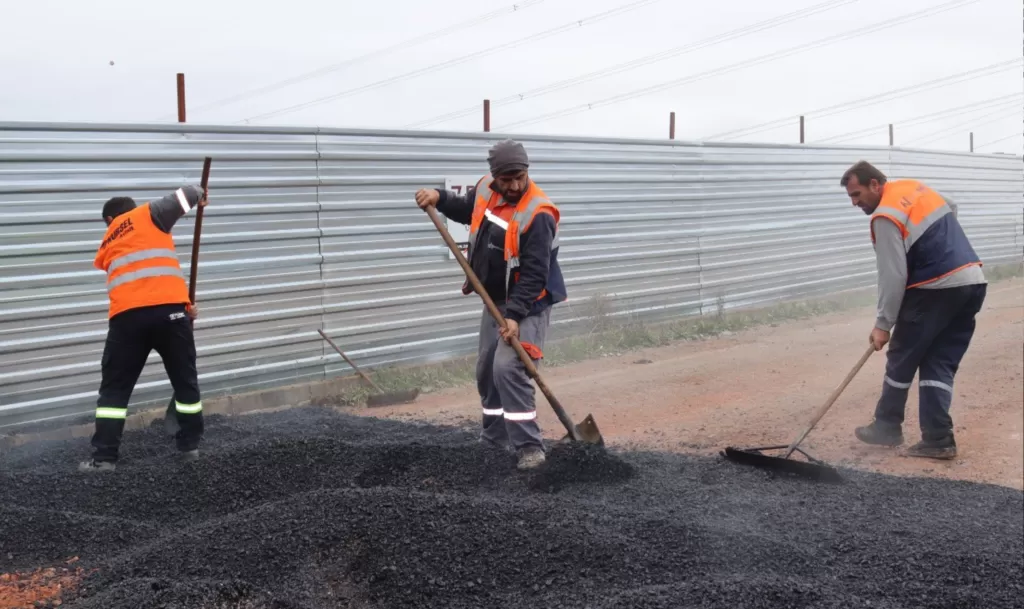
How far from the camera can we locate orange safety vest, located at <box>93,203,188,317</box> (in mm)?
6078

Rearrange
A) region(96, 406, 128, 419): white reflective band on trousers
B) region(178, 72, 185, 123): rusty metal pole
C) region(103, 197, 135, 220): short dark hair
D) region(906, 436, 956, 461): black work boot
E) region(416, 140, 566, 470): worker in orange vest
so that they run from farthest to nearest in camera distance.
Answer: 1. region(178, 72, 185, 123): rusty metal pole
2. region(103, 197, 135, 220): short dark hair
3. region(906, 436, 956, 461): black work boot
4. region(96, 406, 128, 419): white reflective band on trousers
5. region(416, 140, 566, 470): worker in orange vest

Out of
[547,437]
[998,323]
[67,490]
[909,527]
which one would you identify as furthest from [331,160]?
[998,323]

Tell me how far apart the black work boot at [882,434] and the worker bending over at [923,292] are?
0.03 m

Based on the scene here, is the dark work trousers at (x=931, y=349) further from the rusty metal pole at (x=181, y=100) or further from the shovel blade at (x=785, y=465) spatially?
the rusty metal pole at (x=181, y=100)

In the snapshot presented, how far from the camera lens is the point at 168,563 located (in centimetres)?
404

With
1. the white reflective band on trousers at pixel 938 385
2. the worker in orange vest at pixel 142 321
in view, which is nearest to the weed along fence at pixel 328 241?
the worker in orange vest at pixel 142 321

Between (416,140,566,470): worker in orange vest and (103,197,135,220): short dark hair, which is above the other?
(103,197,135,220): short dark hair

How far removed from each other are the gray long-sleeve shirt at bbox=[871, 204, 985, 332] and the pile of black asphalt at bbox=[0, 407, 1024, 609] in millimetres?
1197

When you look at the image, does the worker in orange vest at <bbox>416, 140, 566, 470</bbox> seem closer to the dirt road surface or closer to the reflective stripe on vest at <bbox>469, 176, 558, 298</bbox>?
the reflective stripe on vest at <bbox>469, 176, 558, 298</bbox>

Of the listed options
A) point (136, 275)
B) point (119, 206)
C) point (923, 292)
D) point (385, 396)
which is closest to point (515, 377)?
point (136, 275)

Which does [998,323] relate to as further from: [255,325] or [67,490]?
[67,490]

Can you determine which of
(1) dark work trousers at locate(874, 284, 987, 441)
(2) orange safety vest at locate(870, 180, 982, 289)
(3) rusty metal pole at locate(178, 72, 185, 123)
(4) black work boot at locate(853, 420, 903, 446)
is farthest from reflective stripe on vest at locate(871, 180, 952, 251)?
(3) rusty metal pole at locate(178, 72, 185, 123)

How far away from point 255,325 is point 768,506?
513 centimetres

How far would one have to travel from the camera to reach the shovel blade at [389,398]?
8578 millimetres
